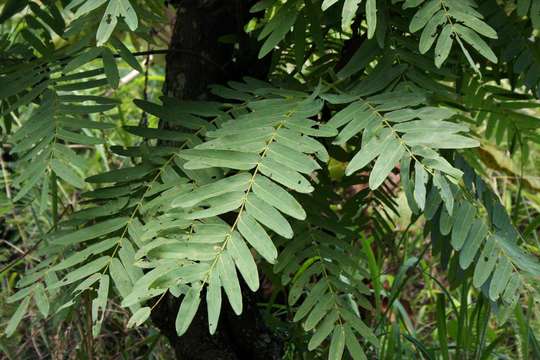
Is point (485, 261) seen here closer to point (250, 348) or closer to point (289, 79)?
point (289, 79)

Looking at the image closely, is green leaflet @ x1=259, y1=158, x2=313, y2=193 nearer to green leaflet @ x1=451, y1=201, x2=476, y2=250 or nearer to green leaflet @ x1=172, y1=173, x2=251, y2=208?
green leaflet @ x1=172, y1=173, x2=251, y2=208

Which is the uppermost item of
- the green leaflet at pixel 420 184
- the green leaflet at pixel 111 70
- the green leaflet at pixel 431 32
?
the green leaflet at pixel 111 70

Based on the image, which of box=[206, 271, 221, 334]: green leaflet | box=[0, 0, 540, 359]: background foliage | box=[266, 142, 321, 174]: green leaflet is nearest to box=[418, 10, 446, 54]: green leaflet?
box=[0, 0, 540, 359]: background foliage

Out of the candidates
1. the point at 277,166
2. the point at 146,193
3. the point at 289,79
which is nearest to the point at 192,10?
the point at 289,79

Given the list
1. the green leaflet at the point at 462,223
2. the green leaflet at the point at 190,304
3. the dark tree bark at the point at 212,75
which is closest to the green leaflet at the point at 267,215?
the green leaflet at the point at 190,304

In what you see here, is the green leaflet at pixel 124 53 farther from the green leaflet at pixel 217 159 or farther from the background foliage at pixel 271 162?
the green leaflet at pixel 217 159

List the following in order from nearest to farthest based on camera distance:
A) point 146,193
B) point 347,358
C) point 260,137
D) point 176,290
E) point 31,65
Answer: point 176,290 → point 260,137 → point 146,193 → point 31,65 → point 347,358

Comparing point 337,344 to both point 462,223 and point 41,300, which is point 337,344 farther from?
point 41,300

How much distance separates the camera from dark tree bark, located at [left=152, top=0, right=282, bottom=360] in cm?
162

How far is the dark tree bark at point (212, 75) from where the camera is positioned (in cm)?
162

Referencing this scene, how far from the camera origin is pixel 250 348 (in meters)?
1.65

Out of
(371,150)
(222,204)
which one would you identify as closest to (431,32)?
(371,150)

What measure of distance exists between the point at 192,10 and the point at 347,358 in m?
0.83

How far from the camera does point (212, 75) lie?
63.9 inches
